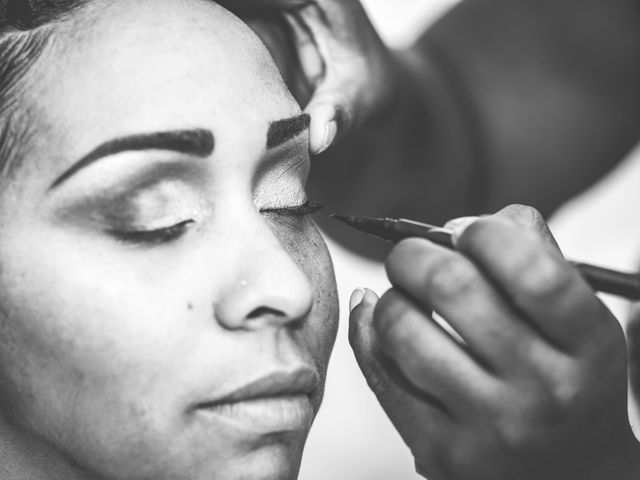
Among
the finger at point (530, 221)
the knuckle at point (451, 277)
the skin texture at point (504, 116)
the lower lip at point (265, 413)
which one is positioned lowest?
the skin texture at point (504, 116)

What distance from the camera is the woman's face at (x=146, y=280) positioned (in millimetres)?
726

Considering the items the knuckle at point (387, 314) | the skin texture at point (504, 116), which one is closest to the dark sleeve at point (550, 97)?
the skin texture at point (504, 116)

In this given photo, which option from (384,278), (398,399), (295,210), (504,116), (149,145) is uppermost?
(149,145)

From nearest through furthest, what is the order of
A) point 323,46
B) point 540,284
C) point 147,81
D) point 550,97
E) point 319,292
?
1. point 540,284
2. point 147,81
3. point 319,292
4. point 323,46
5. point 550,97

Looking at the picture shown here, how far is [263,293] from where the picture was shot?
2.43 feet

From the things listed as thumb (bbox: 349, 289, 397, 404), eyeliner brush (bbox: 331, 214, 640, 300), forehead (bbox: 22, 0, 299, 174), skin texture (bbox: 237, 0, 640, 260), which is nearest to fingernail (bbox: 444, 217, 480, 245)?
eyeliner brush (bbox: 331, 214, 640, 300)

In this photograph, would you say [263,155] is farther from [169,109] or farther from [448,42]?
[448,42]

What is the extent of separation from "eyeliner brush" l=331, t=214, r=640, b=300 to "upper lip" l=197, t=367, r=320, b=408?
6.1 inches

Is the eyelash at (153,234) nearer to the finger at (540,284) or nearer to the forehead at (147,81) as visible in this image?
the forehead at (147,81)

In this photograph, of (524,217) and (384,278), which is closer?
(524,217)

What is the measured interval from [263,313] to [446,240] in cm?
19

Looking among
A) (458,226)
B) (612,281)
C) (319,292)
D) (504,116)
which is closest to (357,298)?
(319,292)

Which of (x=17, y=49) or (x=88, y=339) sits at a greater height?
(x=17, y=49)

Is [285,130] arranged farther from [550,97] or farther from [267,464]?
[550,97]
